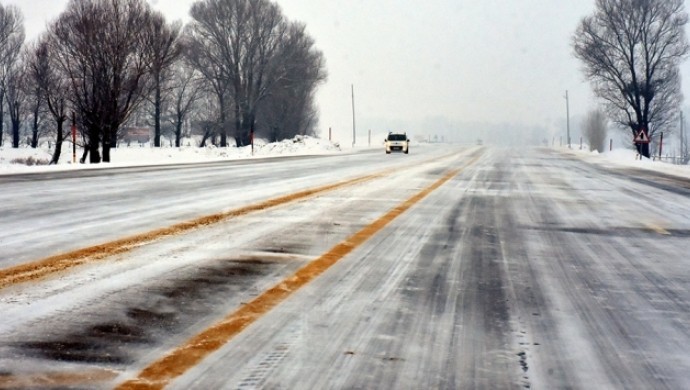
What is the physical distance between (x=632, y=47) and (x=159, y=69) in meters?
28.7

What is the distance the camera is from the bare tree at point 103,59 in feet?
87.6

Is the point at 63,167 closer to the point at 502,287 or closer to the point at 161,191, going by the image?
the point at 161,191

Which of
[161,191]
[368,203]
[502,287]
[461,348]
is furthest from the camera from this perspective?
[161,191]

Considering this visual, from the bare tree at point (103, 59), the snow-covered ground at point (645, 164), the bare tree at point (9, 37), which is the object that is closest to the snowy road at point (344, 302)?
the snow-covered ground at point (645, 164)

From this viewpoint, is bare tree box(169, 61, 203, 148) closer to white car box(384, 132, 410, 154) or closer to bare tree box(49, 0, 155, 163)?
white car box(384, 132, 410, 154)

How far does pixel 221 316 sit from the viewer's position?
3.16 metres

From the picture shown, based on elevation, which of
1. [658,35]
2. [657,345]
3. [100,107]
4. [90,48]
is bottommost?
[657,345]

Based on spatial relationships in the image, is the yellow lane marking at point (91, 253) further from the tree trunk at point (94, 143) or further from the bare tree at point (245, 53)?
the bare tree at point (245, 53)

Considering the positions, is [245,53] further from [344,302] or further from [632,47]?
[344,302]

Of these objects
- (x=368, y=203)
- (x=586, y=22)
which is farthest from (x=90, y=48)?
(x=586, y=22)

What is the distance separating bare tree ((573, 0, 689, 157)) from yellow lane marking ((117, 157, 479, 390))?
38075 mm

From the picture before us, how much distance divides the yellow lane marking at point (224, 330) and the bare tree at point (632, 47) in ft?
125

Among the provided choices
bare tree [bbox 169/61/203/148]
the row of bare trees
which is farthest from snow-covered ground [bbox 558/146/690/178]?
bare tree [bbox 169/61/203/148]

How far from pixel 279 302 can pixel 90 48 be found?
26.4 metres
